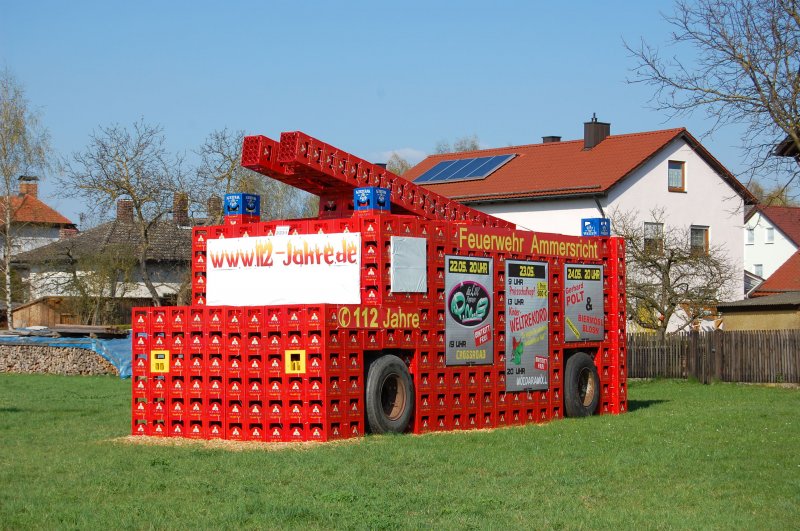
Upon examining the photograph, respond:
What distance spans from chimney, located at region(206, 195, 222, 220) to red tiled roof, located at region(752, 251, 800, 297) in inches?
1143

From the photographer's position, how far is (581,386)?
808 inches

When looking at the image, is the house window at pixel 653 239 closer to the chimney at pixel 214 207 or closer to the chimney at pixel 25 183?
the chimney at pixel 214 207

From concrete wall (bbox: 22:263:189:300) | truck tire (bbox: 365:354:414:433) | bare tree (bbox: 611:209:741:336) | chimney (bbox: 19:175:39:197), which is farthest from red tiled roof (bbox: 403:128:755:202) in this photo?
truck tire (bbox: 365:354:414:433)

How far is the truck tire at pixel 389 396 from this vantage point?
15766 mm

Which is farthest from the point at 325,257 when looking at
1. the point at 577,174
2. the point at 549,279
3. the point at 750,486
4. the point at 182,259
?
the point at 182,259

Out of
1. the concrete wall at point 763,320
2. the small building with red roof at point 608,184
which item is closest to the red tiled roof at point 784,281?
the small building with red roof at point 608,184

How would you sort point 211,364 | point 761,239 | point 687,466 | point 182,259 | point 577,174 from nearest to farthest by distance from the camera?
1. point 687,466
2. point 211,364
3. point 577,174
4. point 182,259
5. point 761,239

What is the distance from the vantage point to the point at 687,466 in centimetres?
1274

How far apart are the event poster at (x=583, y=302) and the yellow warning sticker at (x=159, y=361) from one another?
7.15m

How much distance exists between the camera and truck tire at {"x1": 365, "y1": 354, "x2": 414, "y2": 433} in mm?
15766

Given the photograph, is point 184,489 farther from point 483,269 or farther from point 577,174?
point 577,174

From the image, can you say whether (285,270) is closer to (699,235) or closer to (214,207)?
(214,207)

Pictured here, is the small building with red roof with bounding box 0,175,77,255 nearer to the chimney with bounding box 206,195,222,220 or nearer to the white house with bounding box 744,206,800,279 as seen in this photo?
the chimney with bounding box 206,195,222,220

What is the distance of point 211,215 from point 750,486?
3106cm
